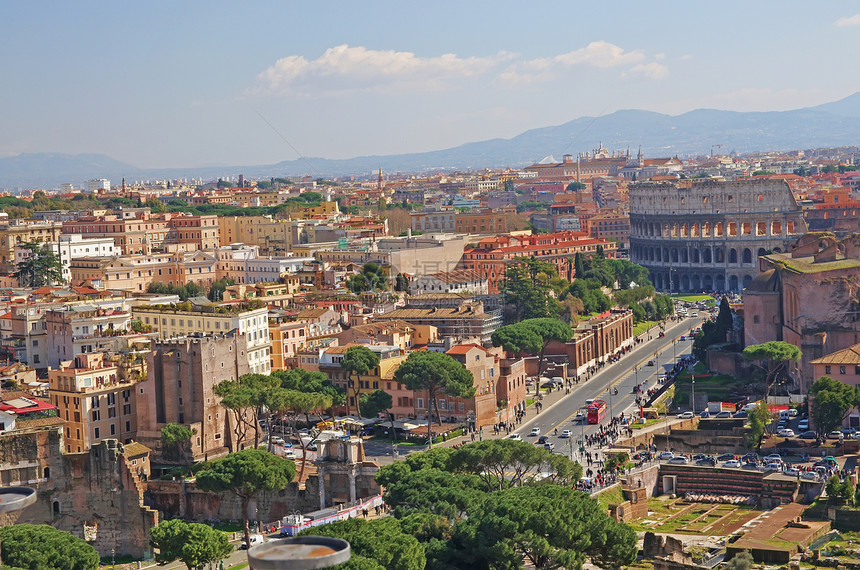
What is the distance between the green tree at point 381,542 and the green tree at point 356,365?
90.5ft

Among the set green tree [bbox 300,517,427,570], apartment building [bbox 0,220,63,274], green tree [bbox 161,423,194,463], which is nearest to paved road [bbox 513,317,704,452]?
green tree [bbox 161,423,194,463]

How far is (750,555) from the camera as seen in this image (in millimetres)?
48562

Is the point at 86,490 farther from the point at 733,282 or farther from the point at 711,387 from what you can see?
the point at 733,282

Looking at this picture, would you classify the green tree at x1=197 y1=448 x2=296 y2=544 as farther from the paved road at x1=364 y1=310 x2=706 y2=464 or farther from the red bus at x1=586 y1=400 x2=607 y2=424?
the red bus at x1=586 y1=400 x2=607 y2=424

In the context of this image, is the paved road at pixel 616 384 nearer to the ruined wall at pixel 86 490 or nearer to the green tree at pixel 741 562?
the green tree at pixel 741 562

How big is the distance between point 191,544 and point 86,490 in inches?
404

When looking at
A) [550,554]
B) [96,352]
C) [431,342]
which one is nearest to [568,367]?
[431,342]

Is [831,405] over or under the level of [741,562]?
over

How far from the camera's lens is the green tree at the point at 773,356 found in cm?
7438

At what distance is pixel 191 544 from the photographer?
163 ft

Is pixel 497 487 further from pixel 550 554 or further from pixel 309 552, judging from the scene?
pixel 309 552

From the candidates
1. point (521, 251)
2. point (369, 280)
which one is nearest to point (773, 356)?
point (369, 280)

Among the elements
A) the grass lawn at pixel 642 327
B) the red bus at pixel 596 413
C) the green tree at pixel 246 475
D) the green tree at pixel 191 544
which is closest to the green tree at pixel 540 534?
the green tree at pixel 191 544

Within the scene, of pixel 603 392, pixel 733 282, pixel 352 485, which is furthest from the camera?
pixel 733 282
